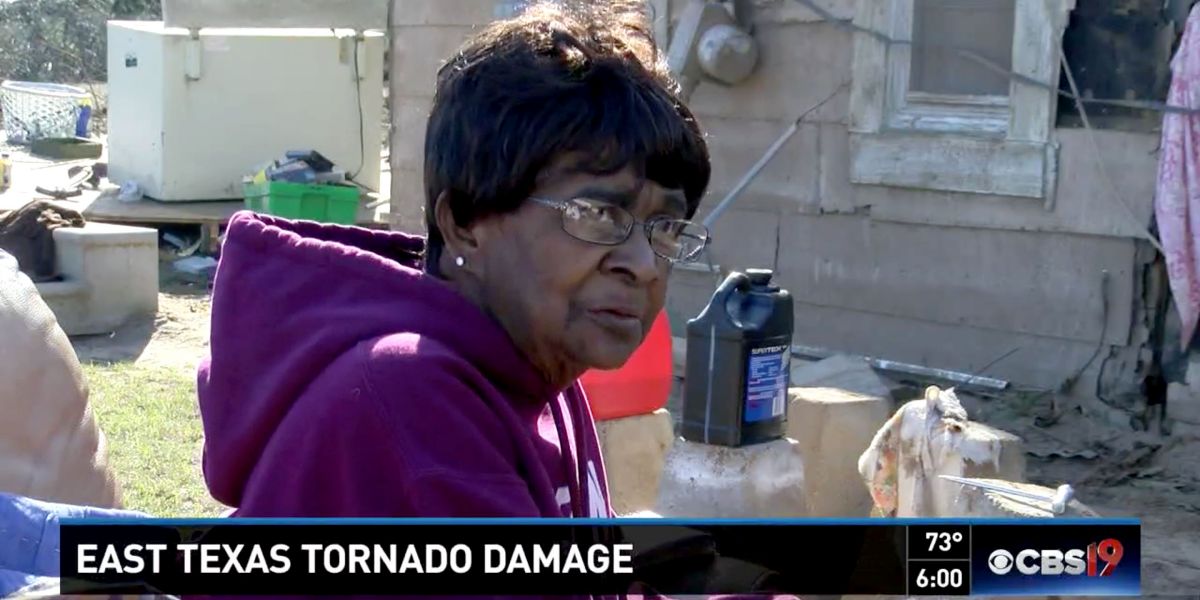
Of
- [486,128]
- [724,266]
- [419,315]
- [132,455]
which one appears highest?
[486,128]

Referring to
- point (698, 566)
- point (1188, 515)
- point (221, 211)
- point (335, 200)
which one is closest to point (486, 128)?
point (698, 566)

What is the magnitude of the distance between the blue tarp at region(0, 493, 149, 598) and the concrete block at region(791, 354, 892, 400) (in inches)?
160

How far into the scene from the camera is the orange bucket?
4328 mm

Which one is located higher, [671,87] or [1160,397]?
[671,87]

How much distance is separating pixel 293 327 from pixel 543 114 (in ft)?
1.13

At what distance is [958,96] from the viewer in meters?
7.03

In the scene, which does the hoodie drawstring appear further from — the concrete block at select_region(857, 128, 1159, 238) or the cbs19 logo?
the concrete block at select_region(857, 128, 1159, 238)

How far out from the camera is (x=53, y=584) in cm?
185

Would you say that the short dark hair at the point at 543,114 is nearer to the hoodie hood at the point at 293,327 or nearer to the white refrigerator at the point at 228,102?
the hoodie hood at the point at 293,327

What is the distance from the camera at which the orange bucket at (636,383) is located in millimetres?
4328

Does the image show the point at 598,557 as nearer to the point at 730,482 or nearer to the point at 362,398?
the point at 362,398

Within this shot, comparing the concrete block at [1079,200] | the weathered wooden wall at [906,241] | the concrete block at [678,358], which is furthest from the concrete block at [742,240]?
the concrete block at [1079,200]

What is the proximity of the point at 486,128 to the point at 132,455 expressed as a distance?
4.91 meters

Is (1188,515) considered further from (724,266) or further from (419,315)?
(419,315)
